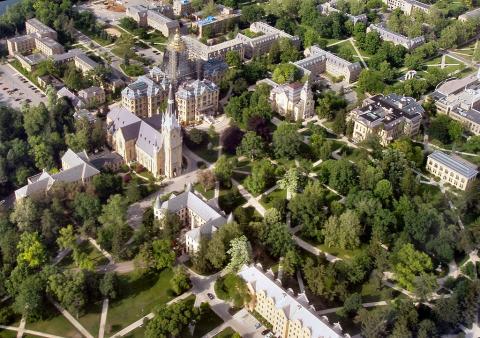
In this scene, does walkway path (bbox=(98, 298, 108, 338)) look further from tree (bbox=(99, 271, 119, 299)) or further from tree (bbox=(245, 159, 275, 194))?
tree (bbox=(245, 159, 275, 194))

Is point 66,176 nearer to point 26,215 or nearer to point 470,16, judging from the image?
point 26,215

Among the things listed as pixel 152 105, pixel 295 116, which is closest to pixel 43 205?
pixel 152 105

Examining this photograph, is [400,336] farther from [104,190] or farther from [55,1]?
[55,1]

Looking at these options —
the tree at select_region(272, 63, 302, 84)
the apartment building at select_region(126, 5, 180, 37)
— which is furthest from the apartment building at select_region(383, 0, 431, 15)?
the apartment building at select_region(126, 5, 180, 37)

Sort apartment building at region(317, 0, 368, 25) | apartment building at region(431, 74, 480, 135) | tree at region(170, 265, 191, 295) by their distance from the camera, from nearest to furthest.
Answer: tree at region(170, 265, 191, 295)
apartment building at region(431, 74, 480, 135)
apartment building at region(317, 0, 368, 25)

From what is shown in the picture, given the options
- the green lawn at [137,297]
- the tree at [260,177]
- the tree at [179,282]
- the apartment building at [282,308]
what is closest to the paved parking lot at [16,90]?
the tree at [260,177]
